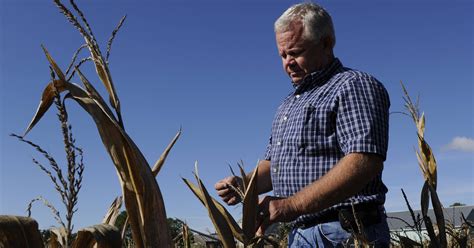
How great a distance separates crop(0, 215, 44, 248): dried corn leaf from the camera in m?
1.49

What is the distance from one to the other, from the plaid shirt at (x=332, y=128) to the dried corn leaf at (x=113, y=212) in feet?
3.12

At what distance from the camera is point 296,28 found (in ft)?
9.21

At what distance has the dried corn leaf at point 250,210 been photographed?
1823 mm

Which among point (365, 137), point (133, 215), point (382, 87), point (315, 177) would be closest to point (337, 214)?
point (315, 177)

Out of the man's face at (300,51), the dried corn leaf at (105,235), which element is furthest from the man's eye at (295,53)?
the dried corn leaf at (105,235)

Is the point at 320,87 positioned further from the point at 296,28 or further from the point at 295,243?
the point at 295,243

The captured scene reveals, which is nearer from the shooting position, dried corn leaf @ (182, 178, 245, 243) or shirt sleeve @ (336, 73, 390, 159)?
dried corn leaf @ (182, 178, 245, 243)

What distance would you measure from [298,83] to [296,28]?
0.30 m

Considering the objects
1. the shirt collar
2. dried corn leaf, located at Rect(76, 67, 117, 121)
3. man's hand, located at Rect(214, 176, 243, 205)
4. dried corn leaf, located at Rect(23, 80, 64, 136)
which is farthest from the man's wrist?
dried corn leaf, located at Rect(23, 80, 64, 136)

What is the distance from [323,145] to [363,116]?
0.78ft

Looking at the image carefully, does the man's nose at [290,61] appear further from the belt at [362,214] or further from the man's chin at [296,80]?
the belt at [362,214]

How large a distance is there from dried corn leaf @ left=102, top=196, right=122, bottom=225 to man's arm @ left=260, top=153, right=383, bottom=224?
568 mm

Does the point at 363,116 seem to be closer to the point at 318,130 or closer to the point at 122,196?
the point at 318,130

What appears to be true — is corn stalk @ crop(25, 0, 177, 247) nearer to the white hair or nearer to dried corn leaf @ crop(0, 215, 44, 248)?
dried corn leaf @ crop(0, 215, 44, 248)
